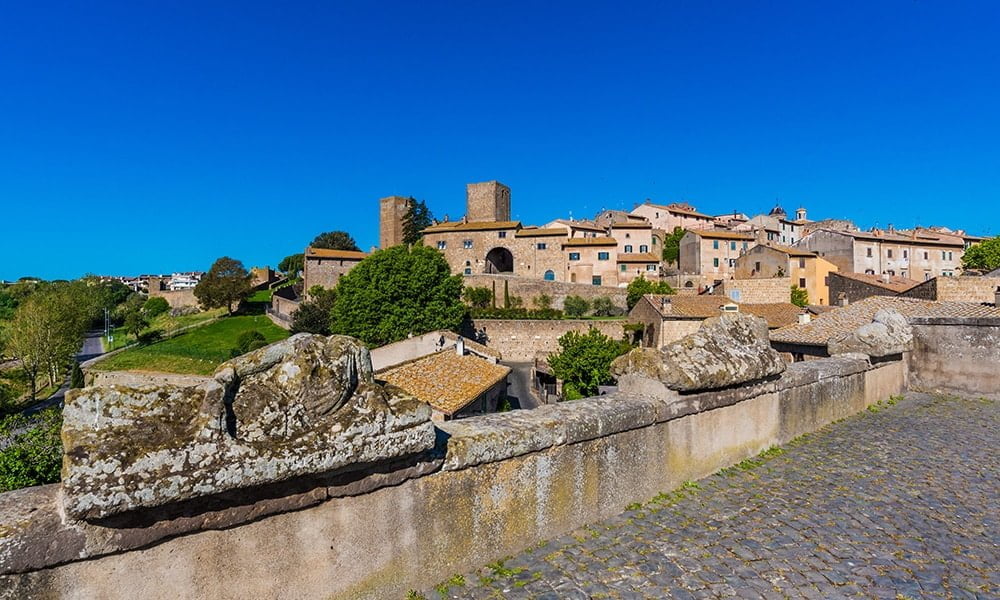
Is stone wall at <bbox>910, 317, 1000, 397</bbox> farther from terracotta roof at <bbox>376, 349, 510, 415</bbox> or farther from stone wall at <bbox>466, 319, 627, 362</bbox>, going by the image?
stone wall at <bbox>466, 319, 627, 362</bbox>

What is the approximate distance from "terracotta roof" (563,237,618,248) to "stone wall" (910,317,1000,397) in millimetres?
54346

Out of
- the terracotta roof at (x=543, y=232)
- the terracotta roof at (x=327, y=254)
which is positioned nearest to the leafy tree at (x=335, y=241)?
the terracotta roof at (x=327, y=254)

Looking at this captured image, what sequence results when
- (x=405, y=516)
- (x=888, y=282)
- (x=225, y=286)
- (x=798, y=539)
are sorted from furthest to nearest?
1. (x=225, y=286)
2. (x=888, y=282)
3. (x=798, y=539)
4. (x=405, y=516)

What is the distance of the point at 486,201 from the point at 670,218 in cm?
2897

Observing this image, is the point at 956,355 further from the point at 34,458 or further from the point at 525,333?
the point at 525,333

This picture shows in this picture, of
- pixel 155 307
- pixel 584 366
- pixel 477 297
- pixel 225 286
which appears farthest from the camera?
pixel 155 307

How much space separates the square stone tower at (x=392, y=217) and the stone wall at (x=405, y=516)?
84766mm

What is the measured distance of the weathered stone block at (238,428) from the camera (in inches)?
78.2

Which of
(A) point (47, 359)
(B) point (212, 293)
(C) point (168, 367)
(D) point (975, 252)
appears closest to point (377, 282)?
(C) point (168, 367)

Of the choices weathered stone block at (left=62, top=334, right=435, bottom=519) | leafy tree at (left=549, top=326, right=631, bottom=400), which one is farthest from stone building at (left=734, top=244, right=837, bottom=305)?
weathered stone block at (left=62, top=334, right=435, bottom=519)

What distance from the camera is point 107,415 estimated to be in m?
2.08

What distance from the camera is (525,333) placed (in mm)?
49688

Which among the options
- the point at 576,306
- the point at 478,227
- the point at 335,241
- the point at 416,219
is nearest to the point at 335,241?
the point at 335,241

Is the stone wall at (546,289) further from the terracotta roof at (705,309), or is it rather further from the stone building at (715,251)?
the terracotta roof at (705,309)
